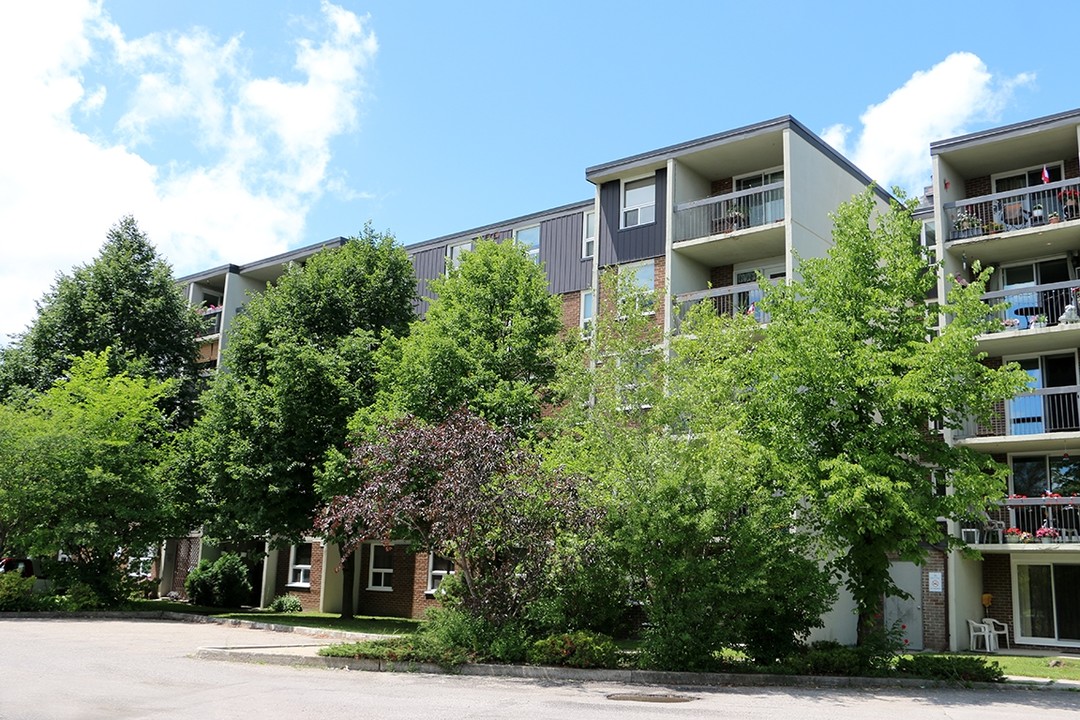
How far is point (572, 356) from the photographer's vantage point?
20.8 meters

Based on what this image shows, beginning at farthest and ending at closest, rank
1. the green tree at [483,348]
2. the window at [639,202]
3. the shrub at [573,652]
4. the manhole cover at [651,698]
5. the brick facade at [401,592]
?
1. the brick facade at [401,592]
2. the window at [639,202]
3. the green tree at [483,348]
4. the shrub at [573,652]
5. the manhole cover at [651,698]

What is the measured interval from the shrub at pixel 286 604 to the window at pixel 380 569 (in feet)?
8.57

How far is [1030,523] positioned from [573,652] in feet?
47.0

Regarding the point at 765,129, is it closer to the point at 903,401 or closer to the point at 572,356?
the point at 572,356

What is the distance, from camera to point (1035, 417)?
25.1 meters

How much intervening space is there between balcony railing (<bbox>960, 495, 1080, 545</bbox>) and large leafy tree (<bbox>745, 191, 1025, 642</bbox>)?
616 cm

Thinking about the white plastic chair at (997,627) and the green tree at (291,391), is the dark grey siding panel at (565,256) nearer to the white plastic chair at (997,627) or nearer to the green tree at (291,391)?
the green tree at (291,391)

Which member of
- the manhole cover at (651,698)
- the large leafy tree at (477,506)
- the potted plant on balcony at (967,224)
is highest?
the potted plant on balcony at (967,224)

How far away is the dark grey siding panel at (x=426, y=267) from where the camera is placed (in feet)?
121

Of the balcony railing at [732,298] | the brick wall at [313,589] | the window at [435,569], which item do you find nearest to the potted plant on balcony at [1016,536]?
the balcony railing at [732,298]

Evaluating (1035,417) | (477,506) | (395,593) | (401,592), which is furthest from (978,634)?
(395,593)

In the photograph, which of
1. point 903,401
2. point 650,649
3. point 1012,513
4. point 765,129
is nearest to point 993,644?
point 1012,513

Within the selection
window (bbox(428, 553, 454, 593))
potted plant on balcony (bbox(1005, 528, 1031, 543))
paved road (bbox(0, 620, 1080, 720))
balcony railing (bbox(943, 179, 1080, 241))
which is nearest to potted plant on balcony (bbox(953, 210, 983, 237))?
balcony railing (bbox(943, 179, 1080, 241))

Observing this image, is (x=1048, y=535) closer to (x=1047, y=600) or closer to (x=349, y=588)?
(x=1047, y=600)
